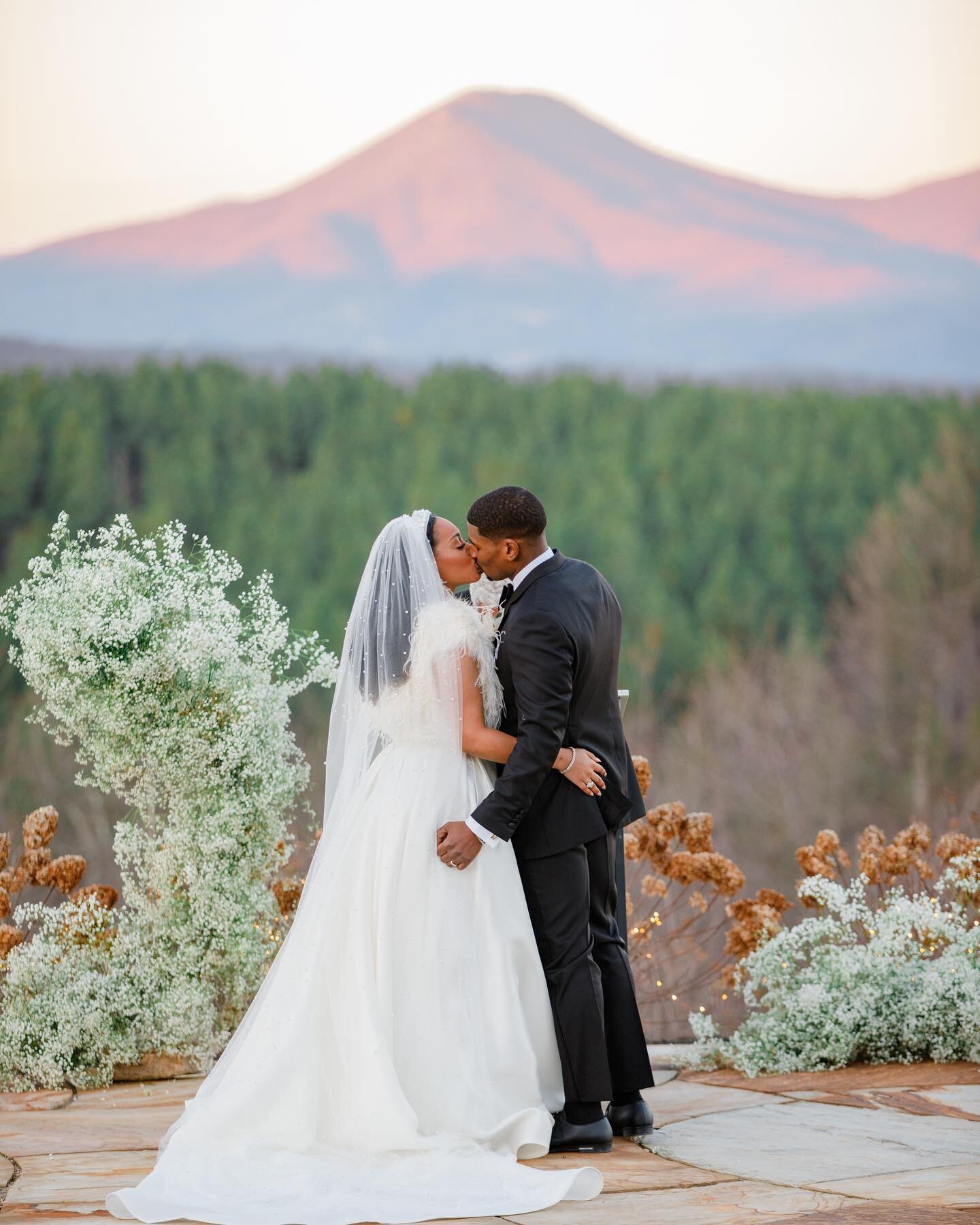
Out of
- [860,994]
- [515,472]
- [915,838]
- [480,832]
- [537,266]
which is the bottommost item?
[860,994]

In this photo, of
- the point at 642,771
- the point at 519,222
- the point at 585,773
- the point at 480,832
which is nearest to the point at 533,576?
the point at 585,773

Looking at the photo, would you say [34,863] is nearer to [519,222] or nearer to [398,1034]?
[398,1034]

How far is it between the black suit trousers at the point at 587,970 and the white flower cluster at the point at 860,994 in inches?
48.4

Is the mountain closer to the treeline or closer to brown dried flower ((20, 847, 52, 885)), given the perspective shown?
the treeline

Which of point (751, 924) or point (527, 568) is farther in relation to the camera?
point (751, 924)

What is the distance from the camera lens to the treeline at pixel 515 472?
2875 cm

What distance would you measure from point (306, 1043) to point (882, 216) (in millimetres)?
41362

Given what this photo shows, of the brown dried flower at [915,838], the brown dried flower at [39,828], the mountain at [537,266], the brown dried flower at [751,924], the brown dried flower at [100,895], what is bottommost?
the brown dried flower at [751,924]

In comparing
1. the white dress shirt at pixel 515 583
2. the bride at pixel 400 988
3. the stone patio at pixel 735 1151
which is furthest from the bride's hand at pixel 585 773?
the stone patio at pixel 735 1151

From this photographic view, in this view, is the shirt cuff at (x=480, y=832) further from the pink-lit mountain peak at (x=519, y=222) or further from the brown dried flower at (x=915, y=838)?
the pink-lit mountain peak at (x=519, y=222)

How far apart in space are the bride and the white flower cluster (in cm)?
155

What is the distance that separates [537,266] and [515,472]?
1315 cm

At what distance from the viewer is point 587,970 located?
162 inches

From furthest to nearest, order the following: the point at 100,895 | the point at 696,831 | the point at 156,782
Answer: the point at 696,831 → the point at 100,895 → the point at 156,782
